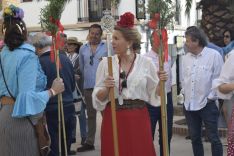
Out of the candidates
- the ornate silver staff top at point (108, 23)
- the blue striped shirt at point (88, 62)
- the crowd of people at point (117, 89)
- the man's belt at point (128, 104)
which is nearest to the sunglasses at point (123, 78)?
the crowd of people at point (117, 89)

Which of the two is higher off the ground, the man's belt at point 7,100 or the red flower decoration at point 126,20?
the red flower decoration at point 126,20

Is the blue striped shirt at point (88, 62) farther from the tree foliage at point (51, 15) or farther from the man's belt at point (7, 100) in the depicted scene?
the man's belt at point (7, 100)

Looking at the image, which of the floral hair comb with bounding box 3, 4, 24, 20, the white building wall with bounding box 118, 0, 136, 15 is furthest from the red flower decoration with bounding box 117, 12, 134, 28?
the white building wall with bounding box 118, 0, 136, 15

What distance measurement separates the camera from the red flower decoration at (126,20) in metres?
4.65

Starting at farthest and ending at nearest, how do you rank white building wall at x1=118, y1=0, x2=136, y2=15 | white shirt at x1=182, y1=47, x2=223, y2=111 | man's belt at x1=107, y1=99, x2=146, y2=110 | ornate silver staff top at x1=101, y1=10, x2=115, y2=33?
white building wall at x1=118, y1=0, x2=136, y2=15, white shirt at x1=182, y1=47, x2=223, y2=111, man's belt at x1=107, y1=99, x2=146, y2=110, ornate silver staff top at x1=101, y1=10, x2=115, y2=33

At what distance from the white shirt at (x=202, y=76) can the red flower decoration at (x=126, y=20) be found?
1.54m

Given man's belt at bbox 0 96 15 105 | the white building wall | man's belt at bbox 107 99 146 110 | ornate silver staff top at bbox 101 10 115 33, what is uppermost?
the white building wall

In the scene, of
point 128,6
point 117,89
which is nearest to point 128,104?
point 117,89

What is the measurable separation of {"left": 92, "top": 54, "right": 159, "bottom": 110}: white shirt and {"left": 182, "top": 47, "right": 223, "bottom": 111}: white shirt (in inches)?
52.1

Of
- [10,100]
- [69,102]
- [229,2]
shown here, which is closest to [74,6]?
[229,2]

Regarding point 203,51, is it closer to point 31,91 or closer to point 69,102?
point 69,102

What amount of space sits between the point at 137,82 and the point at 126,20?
1.93 ft

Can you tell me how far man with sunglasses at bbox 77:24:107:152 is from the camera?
789 cm

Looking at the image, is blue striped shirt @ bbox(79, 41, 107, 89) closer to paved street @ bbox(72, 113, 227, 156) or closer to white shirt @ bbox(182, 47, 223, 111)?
paved street @ bbox(72, 113, 227, 156)
